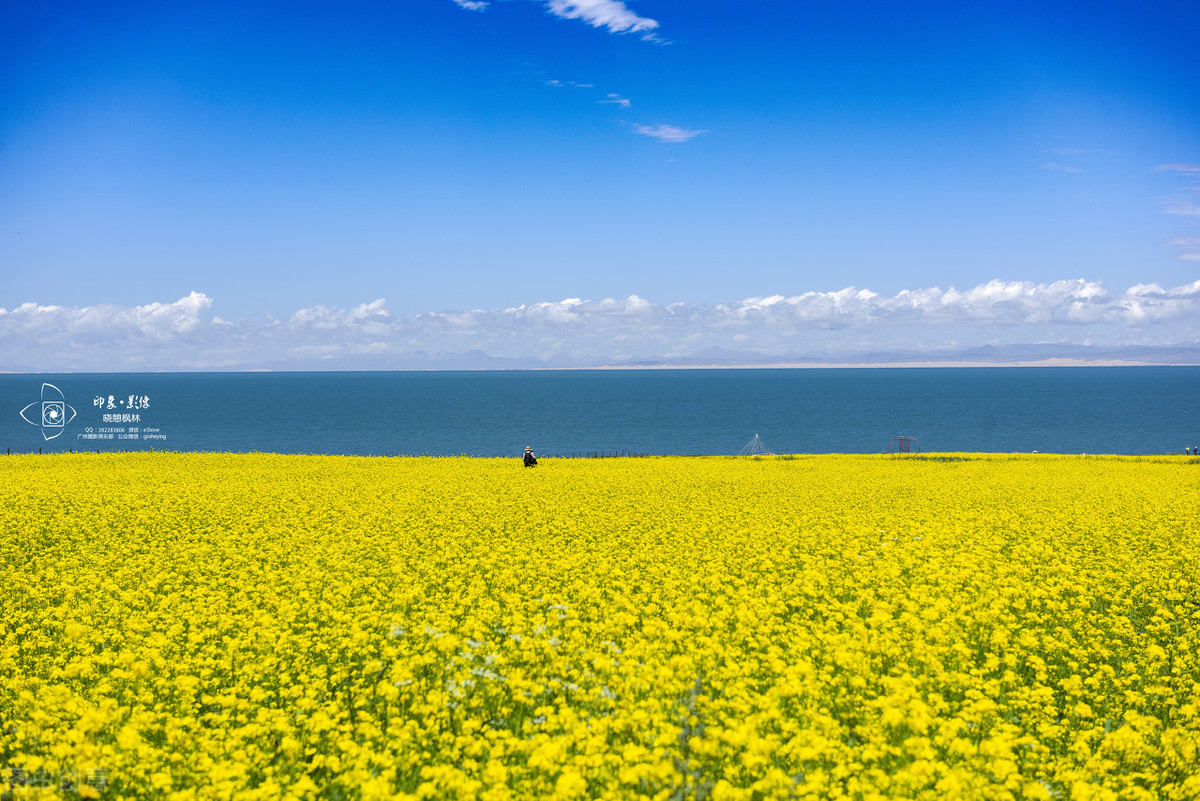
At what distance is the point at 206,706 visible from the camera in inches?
492

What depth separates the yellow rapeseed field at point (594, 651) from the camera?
9.27 meters

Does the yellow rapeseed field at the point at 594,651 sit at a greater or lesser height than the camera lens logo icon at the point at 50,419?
greater

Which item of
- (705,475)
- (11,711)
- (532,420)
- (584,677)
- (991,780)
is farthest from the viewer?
(532,420)

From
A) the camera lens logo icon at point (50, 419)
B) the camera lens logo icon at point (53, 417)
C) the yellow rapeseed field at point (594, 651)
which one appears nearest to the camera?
the yellow rapeseed field at point (594, 651)

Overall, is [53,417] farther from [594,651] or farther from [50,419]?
[594,651]

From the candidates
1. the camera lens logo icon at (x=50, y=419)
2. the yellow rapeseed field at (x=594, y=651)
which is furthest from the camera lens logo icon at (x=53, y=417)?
the yellow rapeseed field at (x=594, y=651)

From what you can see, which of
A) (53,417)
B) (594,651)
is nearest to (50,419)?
(53,417)

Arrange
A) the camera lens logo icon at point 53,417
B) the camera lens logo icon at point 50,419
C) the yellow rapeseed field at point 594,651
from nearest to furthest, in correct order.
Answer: the yellow rapeseed field at point 594,651 < the camera lens logo icon at point 50,419 < the camera lens logo icon at point 53,417

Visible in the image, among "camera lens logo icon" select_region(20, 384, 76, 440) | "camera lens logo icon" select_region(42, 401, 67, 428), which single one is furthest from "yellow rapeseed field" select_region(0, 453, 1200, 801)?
"camera lens logo icon" select_region(42, 401, 67, 428)

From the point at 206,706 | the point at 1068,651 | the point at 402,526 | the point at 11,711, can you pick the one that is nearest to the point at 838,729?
the point at 1068,651

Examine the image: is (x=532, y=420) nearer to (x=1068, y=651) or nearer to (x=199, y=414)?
(x=199, y=414)

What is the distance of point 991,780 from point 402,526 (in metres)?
20.9

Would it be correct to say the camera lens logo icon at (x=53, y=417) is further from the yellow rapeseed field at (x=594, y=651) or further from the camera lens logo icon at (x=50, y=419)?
the yellow rapeseed field at (x=594, y=651)

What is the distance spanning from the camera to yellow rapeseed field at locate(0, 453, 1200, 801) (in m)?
9.27
